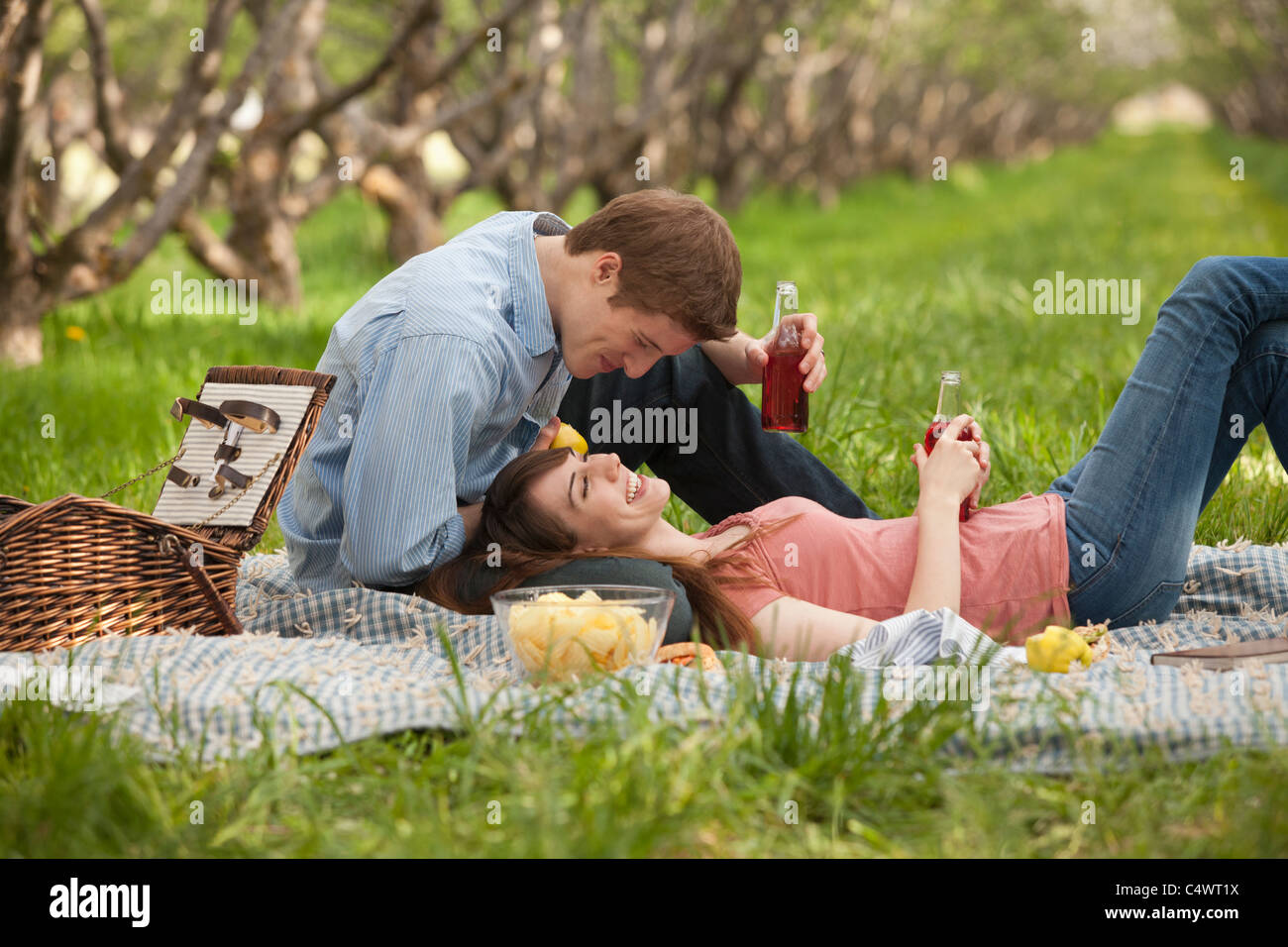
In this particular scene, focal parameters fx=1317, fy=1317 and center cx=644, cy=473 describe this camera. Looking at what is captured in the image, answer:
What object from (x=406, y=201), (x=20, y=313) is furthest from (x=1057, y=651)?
(x=406, y=201)

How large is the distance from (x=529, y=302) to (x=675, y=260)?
0.43 meters

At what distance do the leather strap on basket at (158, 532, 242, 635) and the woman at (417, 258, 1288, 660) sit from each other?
1.62ft

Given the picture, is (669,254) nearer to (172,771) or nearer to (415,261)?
(415,261)

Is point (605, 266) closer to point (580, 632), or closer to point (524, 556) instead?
point (524, 556)

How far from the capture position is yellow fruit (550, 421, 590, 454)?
12.7 ft

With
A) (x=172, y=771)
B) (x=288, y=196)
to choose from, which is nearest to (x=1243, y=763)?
(x=172, y=771)

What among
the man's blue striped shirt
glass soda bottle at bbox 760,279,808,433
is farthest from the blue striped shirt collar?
glass soda bottle at bbox 760,279,808,433

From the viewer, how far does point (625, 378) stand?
13.6ft

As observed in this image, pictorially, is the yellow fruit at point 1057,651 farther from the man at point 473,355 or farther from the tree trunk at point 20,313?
the tree trunk at point 20,313

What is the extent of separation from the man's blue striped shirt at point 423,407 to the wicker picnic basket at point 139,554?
5.8 inches

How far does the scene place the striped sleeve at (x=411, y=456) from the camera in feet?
10.4
